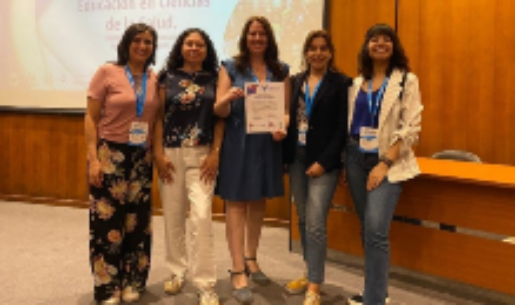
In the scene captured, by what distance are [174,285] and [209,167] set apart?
29.5 inches

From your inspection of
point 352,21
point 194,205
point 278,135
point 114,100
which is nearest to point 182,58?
point 114,100

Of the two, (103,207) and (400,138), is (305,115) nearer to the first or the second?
(400,138)

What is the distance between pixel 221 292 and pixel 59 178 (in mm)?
3266

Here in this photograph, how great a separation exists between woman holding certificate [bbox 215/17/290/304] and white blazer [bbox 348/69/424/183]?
518mm

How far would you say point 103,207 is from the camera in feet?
8.14

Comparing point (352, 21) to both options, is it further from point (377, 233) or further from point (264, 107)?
point (377, 233)

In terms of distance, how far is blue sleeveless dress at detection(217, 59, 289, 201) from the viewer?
2586mm

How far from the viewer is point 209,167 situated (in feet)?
8.40

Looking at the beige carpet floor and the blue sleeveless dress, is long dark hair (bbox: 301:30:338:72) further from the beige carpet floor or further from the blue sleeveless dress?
the beige carpet floor

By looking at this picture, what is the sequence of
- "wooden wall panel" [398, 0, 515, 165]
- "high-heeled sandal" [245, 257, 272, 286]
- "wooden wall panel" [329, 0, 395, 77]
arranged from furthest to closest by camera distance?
1. "wooden wall panel" [329, 0, 395, 77]
2. "wooden wall panel" [398, 0, 515, 165]
3. "high-heeled sandal" [245, 257, 272, 286]

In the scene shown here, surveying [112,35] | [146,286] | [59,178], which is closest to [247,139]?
[146,286]

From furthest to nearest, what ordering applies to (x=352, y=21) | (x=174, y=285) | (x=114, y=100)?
(x=352, y=21)
(x=174, y=285)
(x=114, y=100)

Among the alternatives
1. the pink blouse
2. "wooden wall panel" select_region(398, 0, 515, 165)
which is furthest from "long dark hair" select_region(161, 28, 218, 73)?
"wooden wall panel" select_region(398, 0, 515, 165)

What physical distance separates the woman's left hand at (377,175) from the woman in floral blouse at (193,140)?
83cm
